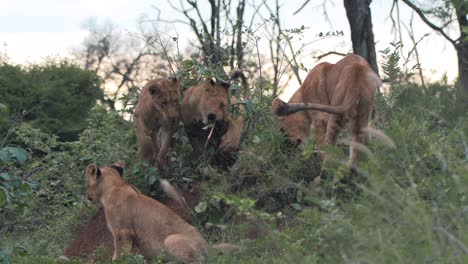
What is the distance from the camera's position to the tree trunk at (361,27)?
51.0 feet

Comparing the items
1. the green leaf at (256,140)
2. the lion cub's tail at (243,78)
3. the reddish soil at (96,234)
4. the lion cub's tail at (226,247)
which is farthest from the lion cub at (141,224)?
the lion cub's tail at (243,78)

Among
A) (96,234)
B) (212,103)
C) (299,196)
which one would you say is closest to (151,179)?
(96,234)

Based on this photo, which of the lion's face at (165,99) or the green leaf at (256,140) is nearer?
the lion's face at (165,99)

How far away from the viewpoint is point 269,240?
7.88 m

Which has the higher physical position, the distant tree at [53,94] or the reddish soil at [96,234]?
the distant tree at [53,94]

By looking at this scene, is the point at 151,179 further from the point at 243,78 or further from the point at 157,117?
the point at 243,78

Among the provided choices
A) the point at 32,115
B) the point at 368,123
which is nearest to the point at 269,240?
the point at 368,123

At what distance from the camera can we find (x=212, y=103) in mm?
9719

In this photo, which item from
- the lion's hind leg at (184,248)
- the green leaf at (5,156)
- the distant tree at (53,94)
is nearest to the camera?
the green leaf at (5,156)

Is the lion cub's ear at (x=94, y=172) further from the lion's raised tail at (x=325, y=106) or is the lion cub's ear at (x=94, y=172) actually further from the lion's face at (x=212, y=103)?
the lion's raised tail at (x=325, y=106)

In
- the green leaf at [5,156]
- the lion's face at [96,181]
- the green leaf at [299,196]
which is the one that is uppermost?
the green leaf at [5,156]

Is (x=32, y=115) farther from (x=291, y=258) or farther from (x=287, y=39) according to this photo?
(x=291, y=258)

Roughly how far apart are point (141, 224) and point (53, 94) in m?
13.7

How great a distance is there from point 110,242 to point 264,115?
79.9 inches
